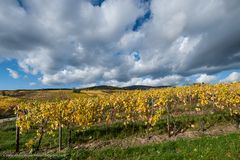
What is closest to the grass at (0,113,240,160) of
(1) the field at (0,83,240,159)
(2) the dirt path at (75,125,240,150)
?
(1) the field at (0,83,240,159)

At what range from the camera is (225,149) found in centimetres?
1288

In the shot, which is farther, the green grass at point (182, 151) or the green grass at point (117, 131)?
the green grass at point (117, 131)

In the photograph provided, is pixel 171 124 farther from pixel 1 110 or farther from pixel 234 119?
pixel 1 110

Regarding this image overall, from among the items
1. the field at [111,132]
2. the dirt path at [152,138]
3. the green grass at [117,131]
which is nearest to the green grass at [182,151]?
the field at [111,132]

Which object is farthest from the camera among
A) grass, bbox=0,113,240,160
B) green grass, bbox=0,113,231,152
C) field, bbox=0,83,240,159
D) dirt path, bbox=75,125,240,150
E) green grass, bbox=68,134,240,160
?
green grass, bbox=0,113,231,152

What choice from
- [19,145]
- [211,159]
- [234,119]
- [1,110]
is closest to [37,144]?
[19,145]

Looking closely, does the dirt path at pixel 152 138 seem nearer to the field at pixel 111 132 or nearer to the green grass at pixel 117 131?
the field at pixel 111 132

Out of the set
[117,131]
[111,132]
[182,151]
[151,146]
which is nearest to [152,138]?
[117,131]

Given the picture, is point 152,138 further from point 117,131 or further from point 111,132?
point 111,132

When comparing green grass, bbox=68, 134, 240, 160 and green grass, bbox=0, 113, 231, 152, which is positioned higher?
green grass, bbox=0, 113, 231, 152

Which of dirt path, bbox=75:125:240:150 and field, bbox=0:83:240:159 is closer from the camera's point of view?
field, bbox=0:83:240:159

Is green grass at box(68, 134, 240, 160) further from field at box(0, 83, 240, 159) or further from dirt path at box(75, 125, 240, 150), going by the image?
dirt path at box(75, 125, 240, 150)

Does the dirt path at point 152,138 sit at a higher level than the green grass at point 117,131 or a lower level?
lower

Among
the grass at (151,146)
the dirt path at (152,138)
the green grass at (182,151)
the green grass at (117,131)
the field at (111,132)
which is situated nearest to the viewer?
the green grass at (182,151)
